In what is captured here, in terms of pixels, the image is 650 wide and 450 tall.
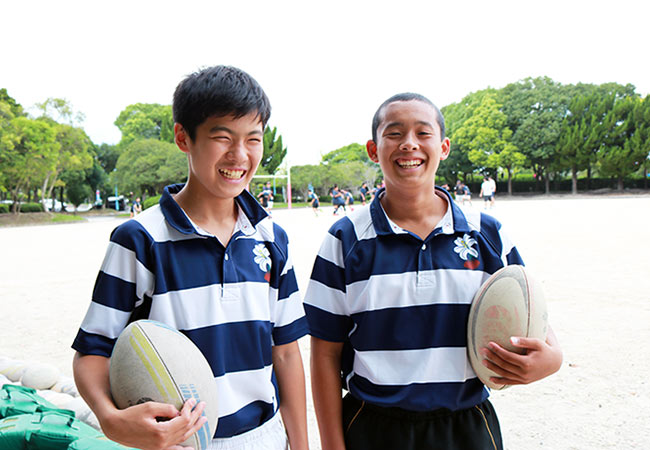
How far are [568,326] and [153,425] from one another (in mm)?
4719

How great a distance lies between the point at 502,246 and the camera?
189 cm

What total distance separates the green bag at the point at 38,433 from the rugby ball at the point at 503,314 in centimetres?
173

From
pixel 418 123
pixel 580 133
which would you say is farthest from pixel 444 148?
pixel 580 133

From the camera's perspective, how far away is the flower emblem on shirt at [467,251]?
182 centimetres

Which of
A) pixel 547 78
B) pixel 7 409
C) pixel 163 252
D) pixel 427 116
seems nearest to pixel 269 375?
pixel 163 252

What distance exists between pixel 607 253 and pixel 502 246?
28.3 ft

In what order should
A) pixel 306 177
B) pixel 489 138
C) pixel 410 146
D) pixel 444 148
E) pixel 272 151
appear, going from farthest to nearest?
pixel 272 151 < pixel 306 177 < pixel 489 138 < pixel 444 148 < pixel 410 146

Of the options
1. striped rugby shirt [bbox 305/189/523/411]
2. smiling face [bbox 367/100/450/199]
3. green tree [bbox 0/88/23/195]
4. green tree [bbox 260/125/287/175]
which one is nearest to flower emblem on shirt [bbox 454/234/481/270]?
striped rugby shirt [bbox 305/189/523/411]

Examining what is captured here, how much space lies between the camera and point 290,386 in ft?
6.03

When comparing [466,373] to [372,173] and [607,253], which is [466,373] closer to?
[607,253]

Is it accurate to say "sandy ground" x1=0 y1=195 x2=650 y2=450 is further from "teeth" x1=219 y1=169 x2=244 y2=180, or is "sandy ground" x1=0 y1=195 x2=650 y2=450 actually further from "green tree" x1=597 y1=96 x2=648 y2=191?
"green tree" x1=597 y1=96 x2=648 y2=191

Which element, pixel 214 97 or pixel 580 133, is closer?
pixel 214 97

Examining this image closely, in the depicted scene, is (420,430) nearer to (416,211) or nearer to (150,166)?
(416,211)

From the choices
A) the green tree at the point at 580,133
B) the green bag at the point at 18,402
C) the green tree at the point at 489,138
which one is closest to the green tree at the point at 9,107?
the green bag at the point at 18,402
